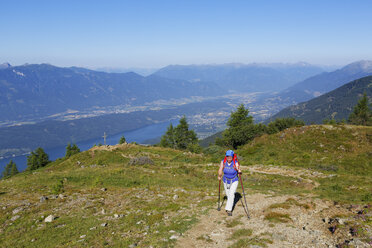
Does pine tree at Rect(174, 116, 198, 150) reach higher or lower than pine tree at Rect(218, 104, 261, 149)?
lower

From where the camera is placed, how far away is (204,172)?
27.7 meters

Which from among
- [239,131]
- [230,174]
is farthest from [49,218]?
[239,131]

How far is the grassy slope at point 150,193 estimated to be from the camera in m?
11.2

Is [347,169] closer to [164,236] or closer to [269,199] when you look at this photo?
[269,199]

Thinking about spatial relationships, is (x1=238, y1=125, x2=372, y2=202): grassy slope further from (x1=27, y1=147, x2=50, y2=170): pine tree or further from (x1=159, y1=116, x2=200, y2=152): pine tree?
(x1=27, y1=147, x2=50, y2=170): pine tree

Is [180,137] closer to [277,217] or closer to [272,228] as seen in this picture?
[277,217]

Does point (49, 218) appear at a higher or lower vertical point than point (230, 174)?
lower

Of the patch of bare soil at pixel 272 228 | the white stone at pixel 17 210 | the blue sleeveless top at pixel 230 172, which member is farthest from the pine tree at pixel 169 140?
the blue sleeveless top at pixel 230 172

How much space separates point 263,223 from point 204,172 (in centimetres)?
1641

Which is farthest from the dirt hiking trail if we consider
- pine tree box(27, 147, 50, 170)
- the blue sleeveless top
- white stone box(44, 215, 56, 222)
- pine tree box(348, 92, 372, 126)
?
pine tree box(348, 92, 372, 126)

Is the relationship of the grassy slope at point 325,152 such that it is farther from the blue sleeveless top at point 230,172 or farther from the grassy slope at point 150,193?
the blue sleeveless top at point 230,172

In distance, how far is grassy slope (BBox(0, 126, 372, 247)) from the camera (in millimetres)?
11188

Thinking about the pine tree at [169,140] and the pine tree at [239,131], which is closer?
the pine tree at [239,131]

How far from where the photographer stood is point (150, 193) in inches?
720
